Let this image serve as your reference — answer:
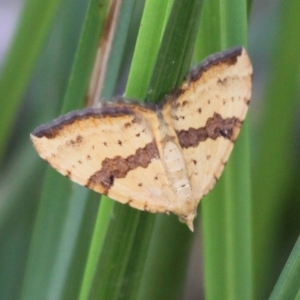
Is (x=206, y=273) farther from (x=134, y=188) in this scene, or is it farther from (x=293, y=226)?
(x=293, y=226)

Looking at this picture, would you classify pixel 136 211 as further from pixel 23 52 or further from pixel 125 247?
pixel 23 52

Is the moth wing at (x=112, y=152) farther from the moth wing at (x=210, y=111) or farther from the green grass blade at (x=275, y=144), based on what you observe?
the green grass blade at (x=275, y=144)

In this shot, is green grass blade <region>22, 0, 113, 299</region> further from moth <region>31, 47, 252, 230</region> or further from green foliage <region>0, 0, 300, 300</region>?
moth <region>31, 47, 252, 230</region>

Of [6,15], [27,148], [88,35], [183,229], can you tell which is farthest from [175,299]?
[6,15]

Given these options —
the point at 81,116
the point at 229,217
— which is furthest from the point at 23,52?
the point at 229,217

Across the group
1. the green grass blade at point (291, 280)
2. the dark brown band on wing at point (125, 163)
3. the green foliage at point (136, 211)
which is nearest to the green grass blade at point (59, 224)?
the green foliage at point (136, 211)

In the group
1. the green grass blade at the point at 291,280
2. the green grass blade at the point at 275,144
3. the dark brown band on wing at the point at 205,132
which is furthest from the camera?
the green grass blade at the point at 275,144

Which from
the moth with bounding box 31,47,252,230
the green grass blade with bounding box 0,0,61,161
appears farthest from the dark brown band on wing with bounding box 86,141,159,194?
the green grass blade with bounding box 0,0,61,161
